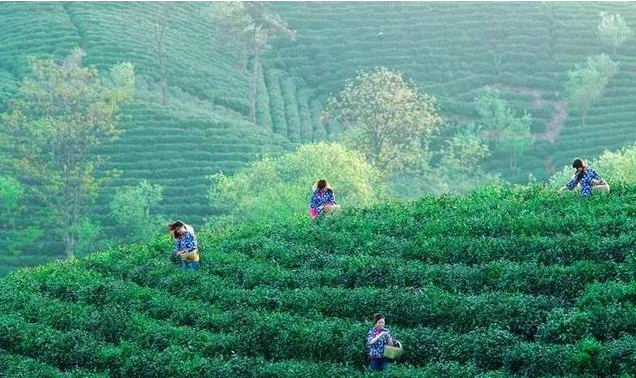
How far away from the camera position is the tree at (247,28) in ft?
297

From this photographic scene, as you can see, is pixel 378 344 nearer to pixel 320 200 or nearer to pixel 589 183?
pixel 589 183

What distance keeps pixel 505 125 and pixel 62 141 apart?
35484 mm

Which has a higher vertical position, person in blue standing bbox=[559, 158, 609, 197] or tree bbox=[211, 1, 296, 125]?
tree bbox=[211, 1, 296, 125]

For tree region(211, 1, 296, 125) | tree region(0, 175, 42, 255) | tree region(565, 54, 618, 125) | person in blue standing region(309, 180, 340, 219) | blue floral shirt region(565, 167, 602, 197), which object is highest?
tree region(211, 1, 296, 125)

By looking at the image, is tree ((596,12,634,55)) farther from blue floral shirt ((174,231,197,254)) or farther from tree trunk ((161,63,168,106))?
blue floral shirt ((174,231,197,254))

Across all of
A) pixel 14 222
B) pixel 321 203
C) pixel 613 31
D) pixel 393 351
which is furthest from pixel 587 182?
pixel 613 31

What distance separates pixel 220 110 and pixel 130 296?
203ft

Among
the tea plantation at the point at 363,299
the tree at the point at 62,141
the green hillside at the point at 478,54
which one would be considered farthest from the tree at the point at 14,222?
the tea plantation at the point at 363,299

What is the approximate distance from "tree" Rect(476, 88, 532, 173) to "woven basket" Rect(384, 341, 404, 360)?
61101 millimetres

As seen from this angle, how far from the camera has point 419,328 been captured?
2266 centimetres

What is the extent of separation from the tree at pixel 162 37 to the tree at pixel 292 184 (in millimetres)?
23030

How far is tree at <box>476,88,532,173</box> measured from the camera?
81250 mm

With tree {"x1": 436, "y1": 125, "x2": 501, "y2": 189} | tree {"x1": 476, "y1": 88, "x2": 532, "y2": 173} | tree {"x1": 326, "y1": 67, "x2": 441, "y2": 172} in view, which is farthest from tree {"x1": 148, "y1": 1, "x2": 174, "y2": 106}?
tree {"x1": 476, "y1": 88, "x2": 532, "y2": 173}

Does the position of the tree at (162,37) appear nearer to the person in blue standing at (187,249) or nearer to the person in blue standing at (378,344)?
the person in blue standing at (187,249)
